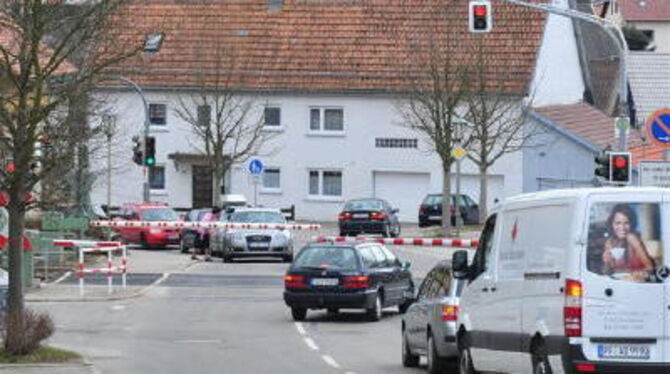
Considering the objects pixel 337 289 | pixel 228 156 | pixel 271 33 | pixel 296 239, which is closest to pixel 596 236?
pixel 337 289

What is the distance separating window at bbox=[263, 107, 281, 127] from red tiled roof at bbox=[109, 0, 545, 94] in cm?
119

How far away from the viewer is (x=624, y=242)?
1404 centimetres

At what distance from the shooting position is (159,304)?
114 feet

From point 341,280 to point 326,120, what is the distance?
42198 mm

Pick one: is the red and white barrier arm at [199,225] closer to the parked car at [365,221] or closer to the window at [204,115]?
the parked car at [365,221]

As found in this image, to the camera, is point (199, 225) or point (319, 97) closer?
point (199, 225)

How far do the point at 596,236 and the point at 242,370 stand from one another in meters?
8.41

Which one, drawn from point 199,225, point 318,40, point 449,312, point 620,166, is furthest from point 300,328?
point 318,40

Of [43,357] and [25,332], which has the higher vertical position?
[25,332]

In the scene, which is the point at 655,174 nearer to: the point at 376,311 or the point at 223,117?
the point at 376,311

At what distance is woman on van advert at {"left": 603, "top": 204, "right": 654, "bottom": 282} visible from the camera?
14.0 meters

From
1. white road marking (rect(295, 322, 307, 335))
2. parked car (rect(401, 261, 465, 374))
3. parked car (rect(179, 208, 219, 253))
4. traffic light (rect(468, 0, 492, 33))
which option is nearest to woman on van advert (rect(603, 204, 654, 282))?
parked car (rect(401, 261, 465, 374))

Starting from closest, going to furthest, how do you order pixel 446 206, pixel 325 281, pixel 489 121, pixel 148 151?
pixel 325 281
pixel 148 151
pixel 446 206
pixel 489 121

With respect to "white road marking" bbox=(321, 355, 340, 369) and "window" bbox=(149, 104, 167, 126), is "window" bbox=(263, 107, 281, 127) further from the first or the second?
"white road marking" bbox=(321, 355, 340, 369)
